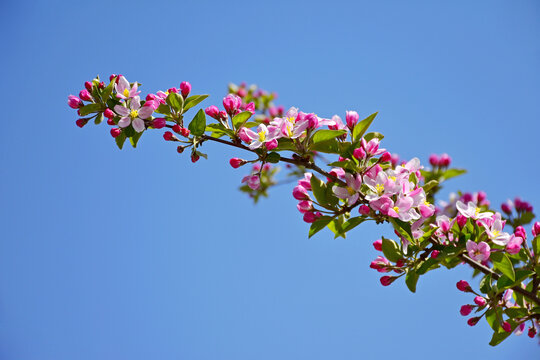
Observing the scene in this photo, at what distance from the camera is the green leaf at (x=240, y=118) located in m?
2.07

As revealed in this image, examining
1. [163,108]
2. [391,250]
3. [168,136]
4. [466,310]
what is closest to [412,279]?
[391,250]

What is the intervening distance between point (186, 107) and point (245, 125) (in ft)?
1.06

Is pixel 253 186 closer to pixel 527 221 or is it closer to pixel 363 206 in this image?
pixel 363 206

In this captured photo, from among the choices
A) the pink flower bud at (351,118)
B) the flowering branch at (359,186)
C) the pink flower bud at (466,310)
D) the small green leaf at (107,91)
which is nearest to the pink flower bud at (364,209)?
the flowering branch at (359,186)

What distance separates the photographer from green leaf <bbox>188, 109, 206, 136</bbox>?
Answer: 81.4 inches

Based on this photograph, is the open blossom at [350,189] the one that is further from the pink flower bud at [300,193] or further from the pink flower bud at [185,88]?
the pink flower bud at [185,88]

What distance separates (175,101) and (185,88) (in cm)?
16

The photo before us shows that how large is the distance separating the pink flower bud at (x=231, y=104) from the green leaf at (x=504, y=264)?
1374 millimetres

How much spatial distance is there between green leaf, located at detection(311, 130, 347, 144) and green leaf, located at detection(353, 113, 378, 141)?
0.41 feet

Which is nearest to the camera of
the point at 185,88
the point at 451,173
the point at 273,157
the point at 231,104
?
the point at 273,157

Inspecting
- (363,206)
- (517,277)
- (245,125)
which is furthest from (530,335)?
(245,125)

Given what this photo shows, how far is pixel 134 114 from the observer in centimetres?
212

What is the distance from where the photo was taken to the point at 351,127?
82.7 inches

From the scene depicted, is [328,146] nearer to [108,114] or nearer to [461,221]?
[461,221]
